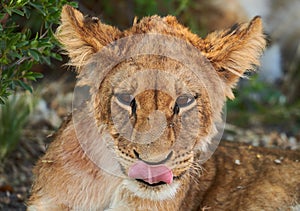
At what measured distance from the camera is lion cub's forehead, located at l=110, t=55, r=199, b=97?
257 centimetres

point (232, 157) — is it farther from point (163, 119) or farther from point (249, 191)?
point (163, 119)

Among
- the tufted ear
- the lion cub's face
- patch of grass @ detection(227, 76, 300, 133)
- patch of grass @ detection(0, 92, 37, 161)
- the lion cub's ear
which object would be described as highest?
patch of grass @ detection(227, 76, 300, 133)

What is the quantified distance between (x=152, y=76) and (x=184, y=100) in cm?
15

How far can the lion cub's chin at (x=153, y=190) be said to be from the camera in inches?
103

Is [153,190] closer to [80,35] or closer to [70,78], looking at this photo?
[80,35]

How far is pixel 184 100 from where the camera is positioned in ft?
8.70

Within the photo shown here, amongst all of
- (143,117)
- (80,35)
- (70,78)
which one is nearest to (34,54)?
(80,35)

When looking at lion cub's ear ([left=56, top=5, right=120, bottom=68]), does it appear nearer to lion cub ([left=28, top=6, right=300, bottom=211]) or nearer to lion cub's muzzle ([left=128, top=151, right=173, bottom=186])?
lion cub ([left=28, top=6, right=300, bottom=211])

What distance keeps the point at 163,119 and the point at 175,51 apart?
29cm

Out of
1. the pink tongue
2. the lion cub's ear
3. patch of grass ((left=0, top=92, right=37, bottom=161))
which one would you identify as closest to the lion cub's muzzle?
the pink tongue

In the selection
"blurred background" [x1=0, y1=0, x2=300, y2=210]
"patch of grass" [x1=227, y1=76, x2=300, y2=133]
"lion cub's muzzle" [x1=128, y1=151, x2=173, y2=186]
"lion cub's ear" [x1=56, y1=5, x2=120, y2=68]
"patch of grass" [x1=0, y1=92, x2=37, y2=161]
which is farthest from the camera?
"patch of grass" [x1=227, y1=76, x2=300, y2=133]

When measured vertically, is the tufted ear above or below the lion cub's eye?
above

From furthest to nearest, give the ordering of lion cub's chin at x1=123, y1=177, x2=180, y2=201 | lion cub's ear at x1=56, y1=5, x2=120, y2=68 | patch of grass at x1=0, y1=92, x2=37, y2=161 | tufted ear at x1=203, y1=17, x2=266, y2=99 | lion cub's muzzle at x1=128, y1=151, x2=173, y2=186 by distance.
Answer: patch of grass at x1=0, y1=92, x2=37, y2=161 → tufted ear at x1=203, y1=17, x2=266, y2=99 → lion cub's ear at x1=56, y1=5, x2=120, y2=68 → lion cub's chin at x1=123, y1=177, x2=180, y2=201 → lion cub's muzzle at x1=128, y1=151, x2=173, y2=186

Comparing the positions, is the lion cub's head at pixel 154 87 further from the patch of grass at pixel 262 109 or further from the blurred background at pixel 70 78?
the patch of grass at pixel 262 109
